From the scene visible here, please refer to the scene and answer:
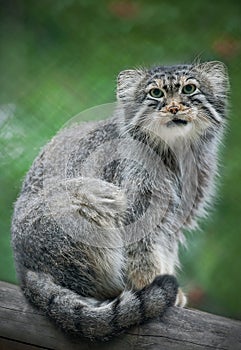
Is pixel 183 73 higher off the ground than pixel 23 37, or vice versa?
pixel 23 37

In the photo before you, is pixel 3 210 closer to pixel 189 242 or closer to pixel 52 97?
pixel 52 97

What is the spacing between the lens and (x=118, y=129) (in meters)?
2.60

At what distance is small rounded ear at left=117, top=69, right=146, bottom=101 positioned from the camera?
2521mm

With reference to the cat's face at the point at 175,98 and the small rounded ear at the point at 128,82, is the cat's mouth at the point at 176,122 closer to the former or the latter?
the cat's face at the point at 175,98

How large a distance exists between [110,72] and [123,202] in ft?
2.36

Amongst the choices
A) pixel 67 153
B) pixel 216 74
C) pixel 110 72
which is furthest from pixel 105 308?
pixel 110 72

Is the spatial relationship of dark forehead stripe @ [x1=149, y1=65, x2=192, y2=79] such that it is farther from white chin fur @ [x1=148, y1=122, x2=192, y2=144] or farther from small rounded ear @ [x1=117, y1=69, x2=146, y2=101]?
white chin fur @ [x1=148, y1=122, x2=192, y2=144]

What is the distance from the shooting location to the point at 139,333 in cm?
225

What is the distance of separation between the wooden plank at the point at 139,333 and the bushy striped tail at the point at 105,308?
0.11 feet

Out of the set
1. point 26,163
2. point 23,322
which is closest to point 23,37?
point 26,163

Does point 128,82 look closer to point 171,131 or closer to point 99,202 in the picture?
point 171,131

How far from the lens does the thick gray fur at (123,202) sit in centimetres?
235

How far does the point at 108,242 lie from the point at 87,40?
1.02 metres

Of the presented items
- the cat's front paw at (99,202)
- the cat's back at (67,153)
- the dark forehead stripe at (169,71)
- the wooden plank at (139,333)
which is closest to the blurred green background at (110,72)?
the cat's back at (67,153)
